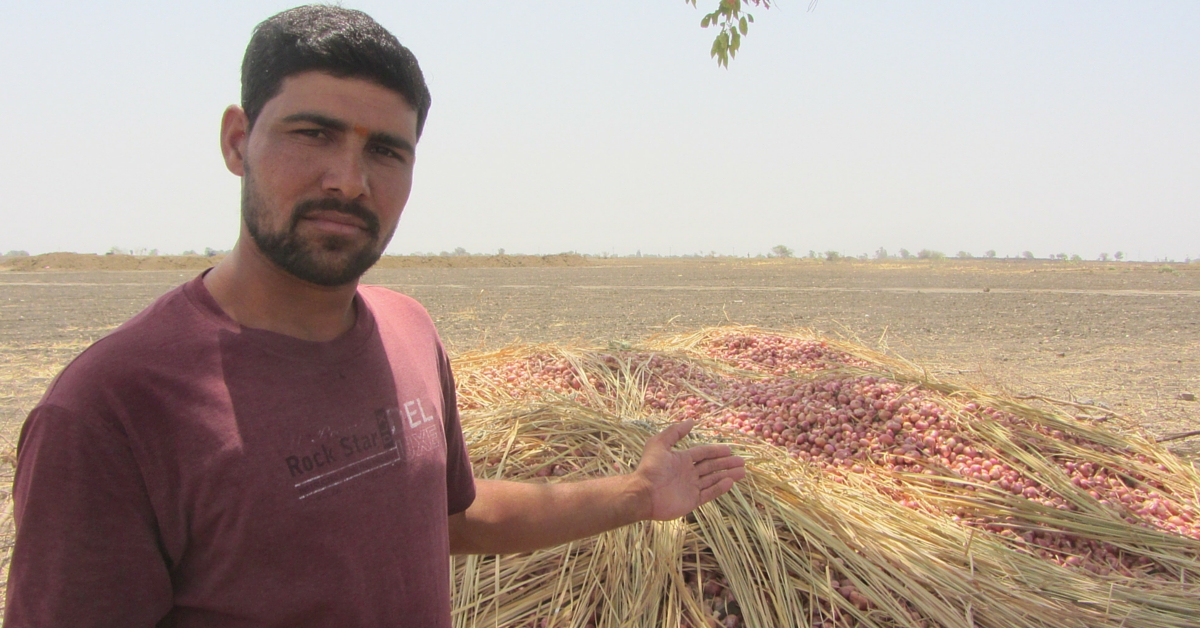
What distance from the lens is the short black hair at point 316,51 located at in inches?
45.8

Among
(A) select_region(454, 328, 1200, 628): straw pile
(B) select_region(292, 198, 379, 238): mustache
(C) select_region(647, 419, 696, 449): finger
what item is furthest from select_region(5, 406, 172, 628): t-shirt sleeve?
(A) select_region(454, 328, 1200, 628): straw pile

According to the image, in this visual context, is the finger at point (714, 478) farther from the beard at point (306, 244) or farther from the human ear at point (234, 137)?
the human ear at point (234, 137)

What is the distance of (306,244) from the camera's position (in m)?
1.18

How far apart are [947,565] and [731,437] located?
39.5 inches

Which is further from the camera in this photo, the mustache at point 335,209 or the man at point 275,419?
the mustache at point 335,209

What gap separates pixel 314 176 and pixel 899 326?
1491cm

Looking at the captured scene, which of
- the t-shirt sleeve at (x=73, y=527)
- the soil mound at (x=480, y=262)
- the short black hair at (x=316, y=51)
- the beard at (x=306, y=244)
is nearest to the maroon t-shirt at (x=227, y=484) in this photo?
the t-shirt sleeve at (x=73, y=527)

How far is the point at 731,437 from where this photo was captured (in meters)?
3.22

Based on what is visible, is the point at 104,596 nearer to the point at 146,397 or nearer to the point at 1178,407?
the point at 146,397

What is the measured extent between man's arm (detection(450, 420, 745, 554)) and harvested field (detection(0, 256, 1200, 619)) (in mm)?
3044

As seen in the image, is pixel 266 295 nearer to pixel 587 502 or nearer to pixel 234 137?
pixel 234 137

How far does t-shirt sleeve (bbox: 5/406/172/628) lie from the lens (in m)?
0.91

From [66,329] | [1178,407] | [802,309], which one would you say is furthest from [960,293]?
[66,329]

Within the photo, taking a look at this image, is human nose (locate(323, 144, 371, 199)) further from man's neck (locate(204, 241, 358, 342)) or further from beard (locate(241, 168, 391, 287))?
man's neck (locate(204, 241, 358, 342))
